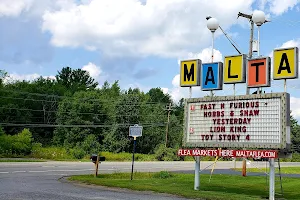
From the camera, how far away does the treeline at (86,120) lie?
223 ft

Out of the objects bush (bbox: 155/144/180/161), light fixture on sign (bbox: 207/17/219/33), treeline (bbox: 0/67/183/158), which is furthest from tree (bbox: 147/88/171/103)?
light fixture on sign (bbox: 207/17/219/33)

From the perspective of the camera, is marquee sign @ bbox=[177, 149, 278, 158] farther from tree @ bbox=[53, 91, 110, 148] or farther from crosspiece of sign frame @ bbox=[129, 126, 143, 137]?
tree @ bbox=[53, 91, 110, 148]

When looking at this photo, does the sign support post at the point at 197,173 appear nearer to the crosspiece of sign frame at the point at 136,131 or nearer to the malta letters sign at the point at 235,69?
the malta letters sign at the point at 235,69

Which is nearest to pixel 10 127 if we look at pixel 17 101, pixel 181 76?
pixel 17 101

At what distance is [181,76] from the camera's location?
18.2 metres

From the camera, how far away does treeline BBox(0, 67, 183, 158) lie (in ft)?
223

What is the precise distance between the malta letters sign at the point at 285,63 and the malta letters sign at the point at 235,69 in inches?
51.8

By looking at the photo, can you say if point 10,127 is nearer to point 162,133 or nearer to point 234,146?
point 162,133

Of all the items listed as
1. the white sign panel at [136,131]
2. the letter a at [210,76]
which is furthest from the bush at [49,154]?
the letter a at [210,76]

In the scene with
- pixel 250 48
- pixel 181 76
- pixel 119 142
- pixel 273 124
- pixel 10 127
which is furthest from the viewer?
pixel 10 127

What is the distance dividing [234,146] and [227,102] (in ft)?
5.43

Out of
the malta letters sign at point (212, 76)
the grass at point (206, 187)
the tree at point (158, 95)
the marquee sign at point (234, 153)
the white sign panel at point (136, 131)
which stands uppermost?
the tree at point (158, 95)

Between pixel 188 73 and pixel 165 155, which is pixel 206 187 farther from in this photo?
pixel 165 155

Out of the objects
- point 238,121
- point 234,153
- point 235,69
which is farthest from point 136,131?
point 235,69
